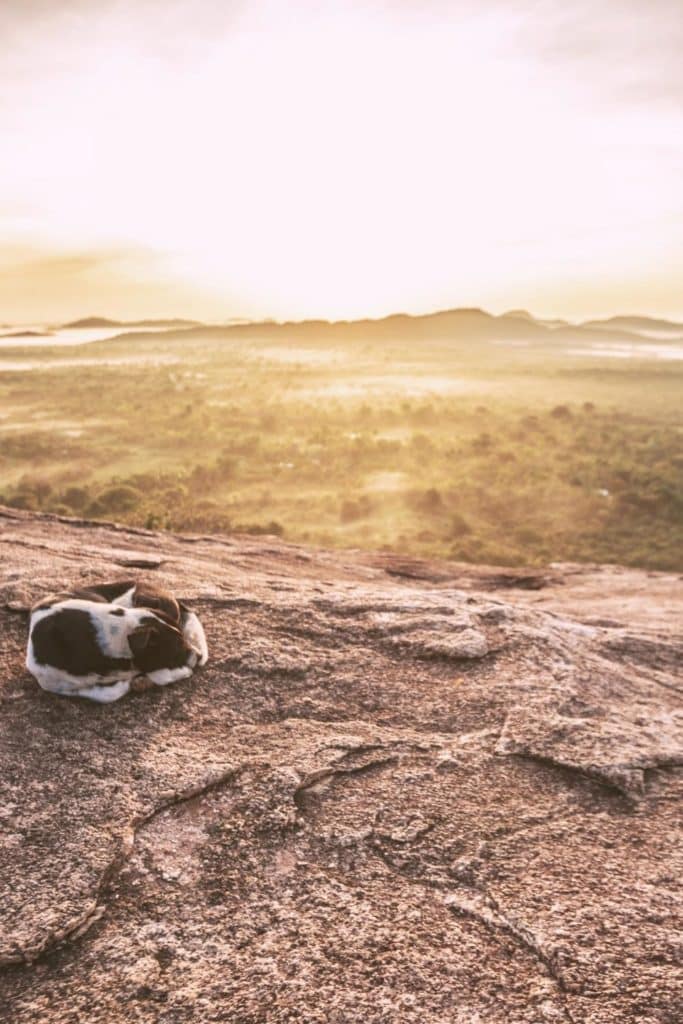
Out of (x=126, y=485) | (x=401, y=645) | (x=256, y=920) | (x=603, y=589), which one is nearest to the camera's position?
(x=256, y=920)

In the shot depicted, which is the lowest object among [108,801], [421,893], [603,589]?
[603,589]

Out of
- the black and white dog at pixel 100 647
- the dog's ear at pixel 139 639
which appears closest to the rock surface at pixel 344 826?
the black and white dog at pixel 100 647

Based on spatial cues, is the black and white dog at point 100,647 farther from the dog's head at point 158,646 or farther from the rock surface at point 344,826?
the rock surface at point 344,826

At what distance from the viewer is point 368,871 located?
3.34m

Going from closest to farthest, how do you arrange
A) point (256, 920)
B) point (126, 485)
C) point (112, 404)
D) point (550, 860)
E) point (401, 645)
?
point (256, 920), point (550, 860), point (401, 645), point (126, 485), point (112, 404)

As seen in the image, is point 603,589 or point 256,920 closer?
point 256,920

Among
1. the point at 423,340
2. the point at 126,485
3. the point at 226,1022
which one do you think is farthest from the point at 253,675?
the point at 423,340

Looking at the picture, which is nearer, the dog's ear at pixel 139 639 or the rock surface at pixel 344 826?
the rock surface at pixel 344 826

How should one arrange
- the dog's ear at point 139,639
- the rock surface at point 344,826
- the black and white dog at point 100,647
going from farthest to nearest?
the dog's ear at point 139,639, the black and white dog at point 100,647, the rock surface at point 344,826

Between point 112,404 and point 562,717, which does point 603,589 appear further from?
point 112,404

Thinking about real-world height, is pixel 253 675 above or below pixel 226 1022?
above

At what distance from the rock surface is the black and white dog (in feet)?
0.45

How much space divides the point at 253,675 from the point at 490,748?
162 centimetres

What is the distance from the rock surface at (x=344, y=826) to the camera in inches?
109
